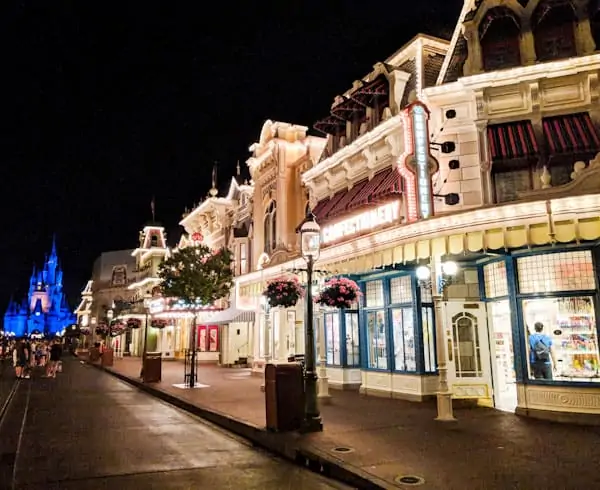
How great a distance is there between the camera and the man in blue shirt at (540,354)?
1155 centimetres

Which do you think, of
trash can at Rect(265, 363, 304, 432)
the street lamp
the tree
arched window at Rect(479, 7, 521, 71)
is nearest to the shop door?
the street lamp

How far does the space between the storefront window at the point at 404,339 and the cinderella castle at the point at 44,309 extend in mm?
151950

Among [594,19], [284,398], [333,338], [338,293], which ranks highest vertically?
[594,19]

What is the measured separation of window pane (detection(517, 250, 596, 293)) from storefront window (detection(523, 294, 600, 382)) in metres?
0.27

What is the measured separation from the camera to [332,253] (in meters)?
15.3

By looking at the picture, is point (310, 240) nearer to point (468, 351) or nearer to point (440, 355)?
point (440, 355)

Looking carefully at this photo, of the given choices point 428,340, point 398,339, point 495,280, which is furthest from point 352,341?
point 495,280

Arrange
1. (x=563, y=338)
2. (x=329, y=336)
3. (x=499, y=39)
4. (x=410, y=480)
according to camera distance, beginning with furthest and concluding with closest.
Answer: (x=329, y=336) < (x=499, y=39) < (x=563, y=338) < (x=410, y=480)

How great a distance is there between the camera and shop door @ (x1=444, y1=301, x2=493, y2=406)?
1388 centimetres

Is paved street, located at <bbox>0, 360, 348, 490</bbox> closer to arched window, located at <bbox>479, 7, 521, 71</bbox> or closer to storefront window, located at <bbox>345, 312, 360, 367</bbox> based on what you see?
storefront window, located at <bbox>345, 312, 360, 367</bbox>

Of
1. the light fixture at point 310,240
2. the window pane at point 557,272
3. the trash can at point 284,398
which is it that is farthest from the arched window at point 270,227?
the trash can at point 284,398

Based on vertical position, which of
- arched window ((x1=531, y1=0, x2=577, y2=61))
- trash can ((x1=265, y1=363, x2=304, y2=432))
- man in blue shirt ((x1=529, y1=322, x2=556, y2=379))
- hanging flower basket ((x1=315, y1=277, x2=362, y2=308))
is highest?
arched window ((x1=531, y1=0, x2=577, y2=61))

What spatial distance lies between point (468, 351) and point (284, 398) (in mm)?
6159

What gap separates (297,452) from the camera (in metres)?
8.84
